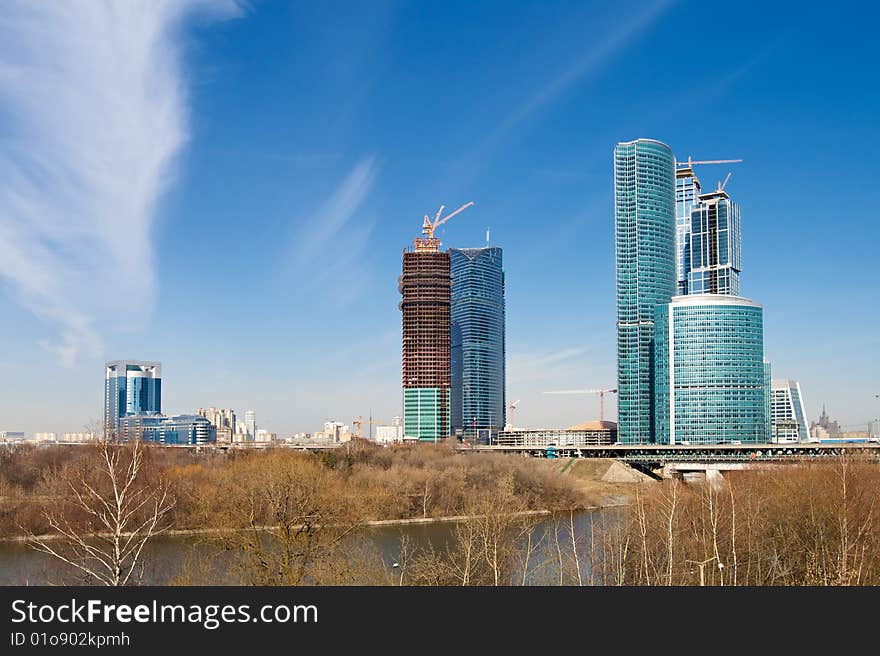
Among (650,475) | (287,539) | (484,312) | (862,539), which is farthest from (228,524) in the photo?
(484,312)

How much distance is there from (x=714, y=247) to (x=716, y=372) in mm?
45559

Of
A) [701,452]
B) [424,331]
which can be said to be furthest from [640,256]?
[424,331]

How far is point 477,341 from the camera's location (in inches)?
6722

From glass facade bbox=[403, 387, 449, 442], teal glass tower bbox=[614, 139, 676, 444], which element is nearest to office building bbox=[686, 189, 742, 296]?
teal glass tower bbox=[614, 139, 676, 444]

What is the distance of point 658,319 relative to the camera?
368ft

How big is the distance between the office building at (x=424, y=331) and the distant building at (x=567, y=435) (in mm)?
17113

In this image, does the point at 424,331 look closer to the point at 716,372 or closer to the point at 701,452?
the point at 716,372

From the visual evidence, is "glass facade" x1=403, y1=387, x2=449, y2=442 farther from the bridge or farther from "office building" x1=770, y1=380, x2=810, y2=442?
"office building" x1=770, y1=380, x2=810, y2=442

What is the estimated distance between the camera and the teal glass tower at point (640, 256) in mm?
117938

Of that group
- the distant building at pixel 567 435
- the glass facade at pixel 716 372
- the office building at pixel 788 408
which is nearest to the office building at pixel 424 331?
the distant building at pixel 567 435
